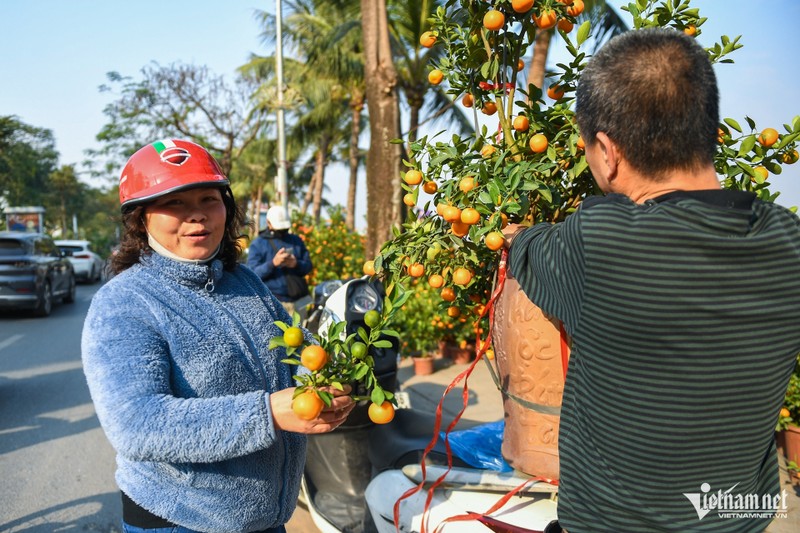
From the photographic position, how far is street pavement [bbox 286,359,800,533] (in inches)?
138

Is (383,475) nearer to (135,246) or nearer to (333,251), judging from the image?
Answer: (135,246)

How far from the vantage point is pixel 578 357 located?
125 centimetres

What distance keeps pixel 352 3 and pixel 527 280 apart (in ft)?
42.9

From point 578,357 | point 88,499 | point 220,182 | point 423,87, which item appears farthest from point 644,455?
point 423,87

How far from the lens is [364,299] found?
3.41 metres

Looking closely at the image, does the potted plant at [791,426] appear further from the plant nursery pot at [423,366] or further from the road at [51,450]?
the road at [51,450]

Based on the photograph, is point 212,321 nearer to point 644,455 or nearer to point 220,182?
point 220,182

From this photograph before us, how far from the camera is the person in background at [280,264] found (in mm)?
5777

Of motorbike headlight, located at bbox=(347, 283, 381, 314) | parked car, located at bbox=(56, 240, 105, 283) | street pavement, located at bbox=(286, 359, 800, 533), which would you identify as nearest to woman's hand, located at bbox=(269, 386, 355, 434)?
street pavement, located at bbox=(286, 359, 800, 533)

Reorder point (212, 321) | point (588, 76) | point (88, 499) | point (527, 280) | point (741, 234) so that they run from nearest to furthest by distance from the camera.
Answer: point (741, 234)
point (588, 76)
point (527, 280)
point (212, 321)
point (88, 499)

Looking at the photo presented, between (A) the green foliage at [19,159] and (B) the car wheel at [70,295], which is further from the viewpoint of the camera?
(A) the green foliage at [19,159]

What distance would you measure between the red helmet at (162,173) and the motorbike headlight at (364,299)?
1.73 meters

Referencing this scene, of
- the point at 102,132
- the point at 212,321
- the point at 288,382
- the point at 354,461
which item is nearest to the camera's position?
the point at 212,321

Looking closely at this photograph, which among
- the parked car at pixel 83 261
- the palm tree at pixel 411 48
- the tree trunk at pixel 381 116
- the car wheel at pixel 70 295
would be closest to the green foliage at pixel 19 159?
the parked car at pixel 83 261
